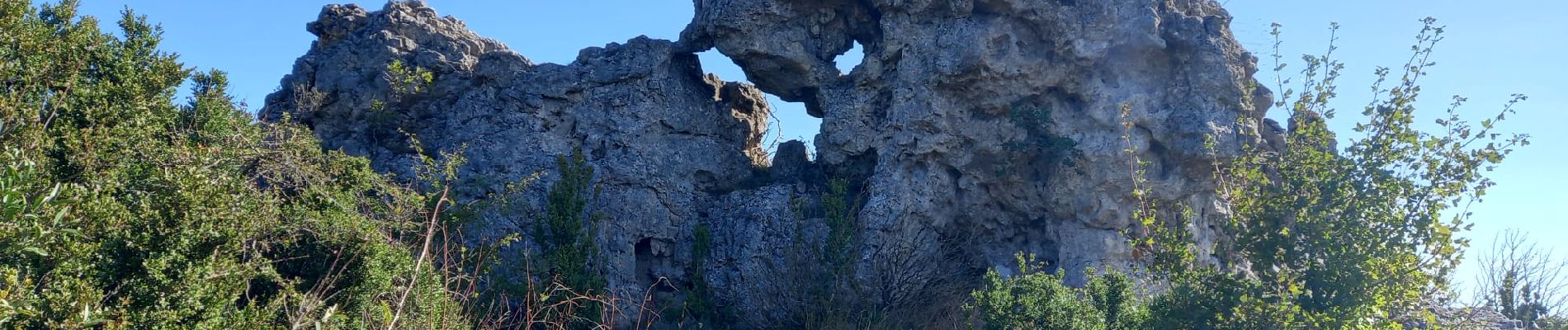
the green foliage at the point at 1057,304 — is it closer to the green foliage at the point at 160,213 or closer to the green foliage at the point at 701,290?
the green foliage at the point at 701,290

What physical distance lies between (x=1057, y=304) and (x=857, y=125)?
5396 mm

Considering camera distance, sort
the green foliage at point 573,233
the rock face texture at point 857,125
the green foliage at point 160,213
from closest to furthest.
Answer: the green foliage at point 160,213 < the green foliage at point 573,233 < the rock face texture at point 857,125

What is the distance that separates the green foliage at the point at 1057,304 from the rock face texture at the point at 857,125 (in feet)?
9.61

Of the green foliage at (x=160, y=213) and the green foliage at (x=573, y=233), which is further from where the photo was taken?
the green foliage at (x=573, y=233)

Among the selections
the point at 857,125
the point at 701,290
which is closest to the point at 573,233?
the point at 701,290

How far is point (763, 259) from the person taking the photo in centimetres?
1545

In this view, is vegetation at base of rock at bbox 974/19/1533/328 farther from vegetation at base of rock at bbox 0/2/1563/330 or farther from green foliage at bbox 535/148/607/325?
green foliage at bbox 535/148/607/325

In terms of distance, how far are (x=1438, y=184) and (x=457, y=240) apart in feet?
35.0

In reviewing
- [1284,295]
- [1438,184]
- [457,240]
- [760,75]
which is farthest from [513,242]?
[1438,184]

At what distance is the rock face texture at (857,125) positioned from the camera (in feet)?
48.1

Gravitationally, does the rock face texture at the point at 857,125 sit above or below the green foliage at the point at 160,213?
above

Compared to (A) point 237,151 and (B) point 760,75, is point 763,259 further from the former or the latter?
(A) point 237,151

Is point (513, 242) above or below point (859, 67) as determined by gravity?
below

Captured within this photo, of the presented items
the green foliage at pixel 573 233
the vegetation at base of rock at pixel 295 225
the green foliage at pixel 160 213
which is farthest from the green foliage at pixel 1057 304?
the green foliage at pixel 160 213
